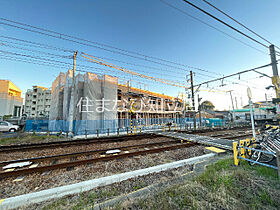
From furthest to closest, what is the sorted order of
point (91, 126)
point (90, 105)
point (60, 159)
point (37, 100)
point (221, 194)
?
point (37, 100), point (90, 105), point (91, 126), point (60, 159), point (221, 194)

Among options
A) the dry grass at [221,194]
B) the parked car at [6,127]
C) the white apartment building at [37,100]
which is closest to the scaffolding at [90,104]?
the parked car at [6,127]

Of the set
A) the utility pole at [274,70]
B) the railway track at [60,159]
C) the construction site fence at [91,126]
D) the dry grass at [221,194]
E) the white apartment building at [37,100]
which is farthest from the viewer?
the white apartment building at [37,100]

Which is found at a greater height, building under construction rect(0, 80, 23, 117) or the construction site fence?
building under construction rect(0, 80, 23, 117)

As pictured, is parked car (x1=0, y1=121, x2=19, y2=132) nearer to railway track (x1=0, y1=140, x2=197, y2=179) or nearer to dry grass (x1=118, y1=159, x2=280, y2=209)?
railway track (x1=0, y1=140, x2=197, y2=179)

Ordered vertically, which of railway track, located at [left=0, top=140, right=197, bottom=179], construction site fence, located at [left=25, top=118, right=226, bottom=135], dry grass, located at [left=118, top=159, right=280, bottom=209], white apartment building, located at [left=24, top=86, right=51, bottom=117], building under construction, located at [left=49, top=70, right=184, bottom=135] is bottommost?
railway track, located at [left=0, top=140, right=197, bottom=179]

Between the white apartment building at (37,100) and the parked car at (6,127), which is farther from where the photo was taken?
the white apartment building at (37,100)

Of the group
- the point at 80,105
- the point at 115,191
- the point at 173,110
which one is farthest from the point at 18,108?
the point at 115,191

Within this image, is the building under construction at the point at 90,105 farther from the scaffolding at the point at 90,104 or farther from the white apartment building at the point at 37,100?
the white apartment building at the point at 37,100

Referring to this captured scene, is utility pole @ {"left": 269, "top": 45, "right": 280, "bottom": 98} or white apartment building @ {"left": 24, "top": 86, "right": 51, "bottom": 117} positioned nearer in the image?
utility pole @ {"left": 269, "top": 45, "right": 280, "bottom": 98}

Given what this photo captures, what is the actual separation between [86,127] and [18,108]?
186 ft

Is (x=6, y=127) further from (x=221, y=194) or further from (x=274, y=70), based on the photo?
(x=274, y=70)

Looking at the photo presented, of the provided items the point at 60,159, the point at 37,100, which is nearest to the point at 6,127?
the point at 60,159

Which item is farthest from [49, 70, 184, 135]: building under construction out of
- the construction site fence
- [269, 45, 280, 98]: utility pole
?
[269, 45, 280, 98]: utility pole

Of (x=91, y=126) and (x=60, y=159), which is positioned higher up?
(x=91, y=126)
